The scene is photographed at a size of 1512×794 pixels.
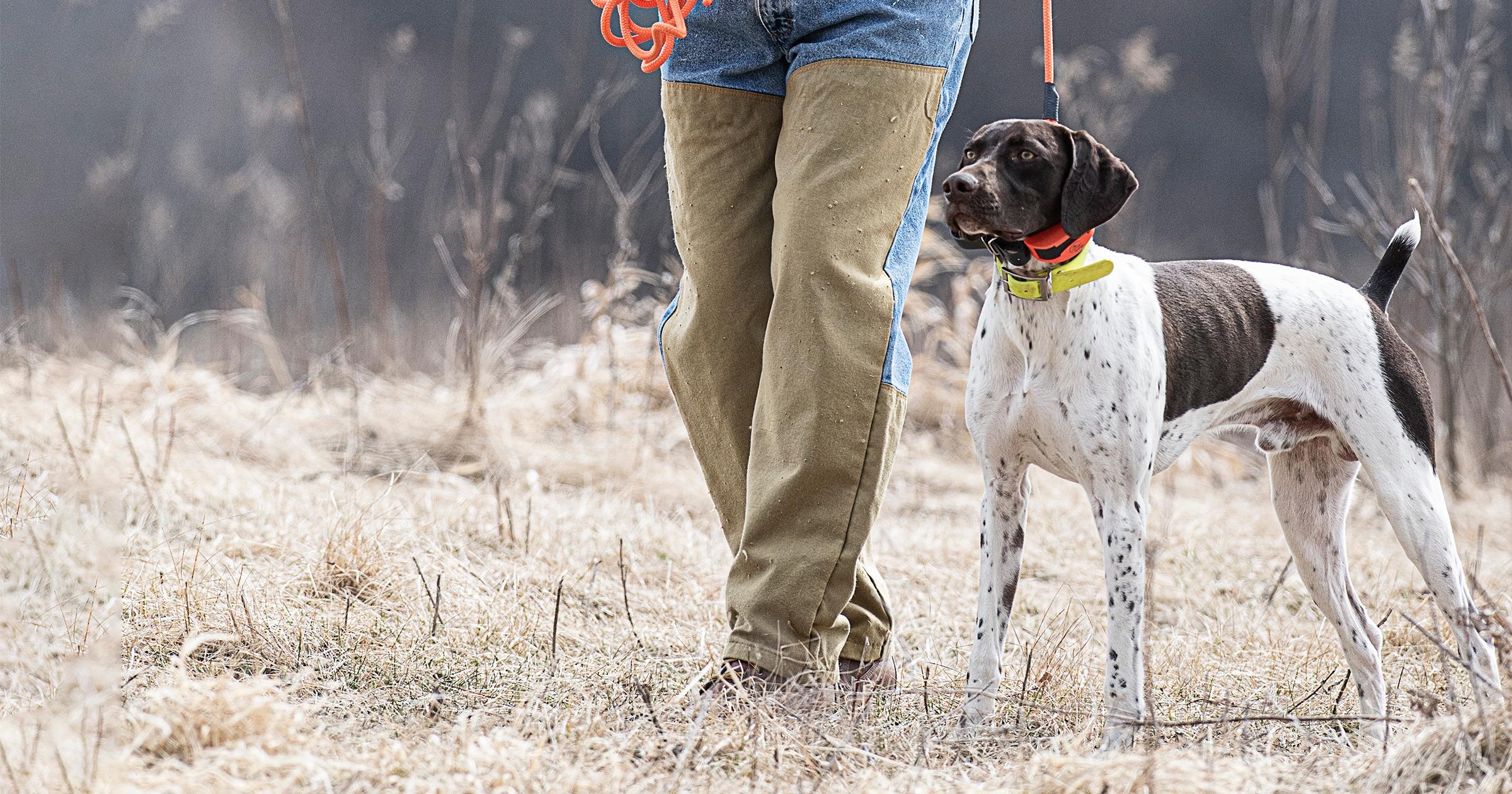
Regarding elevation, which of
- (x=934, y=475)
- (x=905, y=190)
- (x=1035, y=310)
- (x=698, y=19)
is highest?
(x=698, y=19)

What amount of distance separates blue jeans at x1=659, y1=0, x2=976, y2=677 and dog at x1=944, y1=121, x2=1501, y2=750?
155 mm

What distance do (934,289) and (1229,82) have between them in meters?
2.35

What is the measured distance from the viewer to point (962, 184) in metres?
2.06

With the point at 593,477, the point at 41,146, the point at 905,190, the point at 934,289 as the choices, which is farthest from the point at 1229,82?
the point at 41,146

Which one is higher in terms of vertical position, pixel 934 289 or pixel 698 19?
pixel 698 19

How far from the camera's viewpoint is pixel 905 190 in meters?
2.17

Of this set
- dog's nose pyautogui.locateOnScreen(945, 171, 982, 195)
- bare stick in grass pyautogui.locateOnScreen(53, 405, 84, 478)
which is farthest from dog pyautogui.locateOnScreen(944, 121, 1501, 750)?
bare stick in grass pyautogui.locateOnScreen(53, 405, 84, 478)

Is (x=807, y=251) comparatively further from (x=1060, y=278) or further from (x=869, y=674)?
(x=869, y=674)

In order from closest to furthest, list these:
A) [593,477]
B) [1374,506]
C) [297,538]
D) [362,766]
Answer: [362,766] → [297,538] → [593,477] → [1374,506]

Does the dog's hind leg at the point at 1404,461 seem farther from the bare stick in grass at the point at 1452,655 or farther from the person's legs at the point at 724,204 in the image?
the person's legs at the point at 724,204

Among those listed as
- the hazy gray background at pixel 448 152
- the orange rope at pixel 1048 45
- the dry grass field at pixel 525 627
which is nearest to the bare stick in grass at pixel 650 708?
the dry grass field at pixel 525 627

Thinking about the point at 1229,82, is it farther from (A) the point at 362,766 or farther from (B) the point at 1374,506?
(A) the point at 362,766

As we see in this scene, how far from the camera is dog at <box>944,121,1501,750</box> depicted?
2.15 m

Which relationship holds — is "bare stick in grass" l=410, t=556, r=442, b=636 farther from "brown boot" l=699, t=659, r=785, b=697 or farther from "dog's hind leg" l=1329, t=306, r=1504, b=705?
"dog's hind leg" l=1329, t=306, r=1504, b=705
